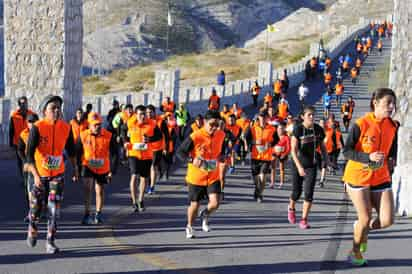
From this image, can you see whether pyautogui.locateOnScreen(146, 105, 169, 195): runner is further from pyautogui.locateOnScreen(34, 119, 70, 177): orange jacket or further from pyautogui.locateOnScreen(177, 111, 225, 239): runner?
pyautogui.locateOnScreen(34, 119, 70, 177): orange jacket

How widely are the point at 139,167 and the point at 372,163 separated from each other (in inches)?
219

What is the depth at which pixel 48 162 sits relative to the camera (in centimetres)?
1020

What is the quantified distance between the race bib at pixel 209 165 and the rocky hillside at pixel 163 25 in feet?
297

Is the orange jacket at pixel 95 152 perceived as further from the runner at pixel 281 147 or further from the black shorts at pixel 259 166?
the runner at pixel 281 147

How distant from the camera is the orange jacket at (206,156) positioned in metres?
11.3

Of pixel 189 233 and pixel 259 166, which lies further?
pixel 259 166

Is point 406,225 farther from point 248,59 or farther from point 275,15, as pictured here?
point 275,15

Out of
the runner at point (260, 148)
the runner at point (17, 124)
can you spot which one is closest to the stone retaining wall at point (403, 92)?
the runner at point (260, 148)

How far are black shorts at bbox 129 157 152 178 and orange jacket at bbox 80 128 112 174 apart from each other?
161 cm

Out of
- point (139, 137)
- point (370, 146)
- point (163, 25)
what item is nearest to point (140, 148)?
point (139, 137)

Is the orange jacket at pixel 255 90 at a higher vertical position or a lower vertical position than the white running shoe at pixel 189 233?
higher

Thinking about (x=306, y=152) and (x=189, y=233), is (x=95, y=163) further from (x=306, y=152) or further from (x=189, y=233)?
(x=306, y=152)

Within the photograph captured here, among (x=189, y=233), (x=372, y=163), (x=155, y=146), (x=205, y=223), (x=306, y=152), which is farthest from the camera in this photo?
(x=155, y=146)

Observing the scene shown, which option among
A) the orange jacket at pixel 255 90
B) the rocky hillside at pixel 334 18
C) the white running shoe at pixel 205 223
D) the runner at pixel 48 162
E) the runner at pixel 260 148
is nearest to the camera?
the runner at pixel 48 162
